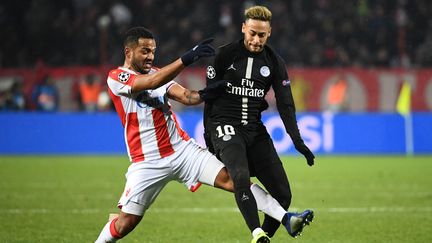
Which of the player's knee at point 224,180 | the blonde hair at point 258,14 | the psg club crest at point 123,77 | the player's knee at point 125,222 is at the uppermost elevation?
the blonde hair at point 258,14

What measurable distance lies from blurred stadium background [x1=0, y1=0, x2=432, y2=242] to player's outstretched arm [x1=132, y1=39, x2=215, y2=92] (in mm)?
10629

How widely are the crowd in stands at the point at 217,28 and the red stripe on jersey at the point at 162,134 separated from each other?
1545 centimetres

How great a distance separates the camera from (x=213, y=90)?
22.3ft

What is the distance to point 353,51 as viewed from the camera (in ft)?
78.0

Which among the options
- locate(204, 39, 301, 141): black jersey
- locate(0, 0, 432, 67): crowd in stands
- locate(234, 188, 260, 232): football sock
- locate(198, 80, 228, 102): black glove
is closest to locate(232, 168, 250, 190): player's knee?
locate(234, 188, 260, 232): football sock

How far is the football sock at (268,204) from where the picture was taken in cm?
665

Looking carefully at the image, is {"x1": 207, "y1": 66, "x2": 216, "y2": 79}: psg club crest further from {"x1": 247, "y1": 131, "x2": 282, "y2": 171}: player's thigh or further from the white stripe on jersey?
{"x1": 247, "y1": 131, "x2": 282, "y2": 171}: player's thigh

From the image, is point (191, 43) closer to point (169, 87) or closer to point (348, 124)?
point (348, 124)

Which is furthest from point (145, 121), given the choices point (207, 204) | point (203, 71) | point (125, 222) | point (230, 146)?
point (203, 71)

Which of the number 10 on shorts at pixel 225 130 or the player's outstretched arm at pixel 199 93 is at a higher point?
the player's outstretched arm at pixel 199 93

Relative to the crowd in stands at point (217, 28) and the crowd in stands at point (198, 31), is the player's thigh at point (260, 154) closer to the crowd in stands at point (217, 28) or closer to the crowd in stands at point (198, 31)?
the crowd in stands at point (198, 31)

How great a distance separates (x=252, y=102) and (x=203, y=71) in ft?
51.2

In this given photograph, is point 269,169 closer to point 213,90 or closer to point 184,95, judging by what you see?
point 213,90

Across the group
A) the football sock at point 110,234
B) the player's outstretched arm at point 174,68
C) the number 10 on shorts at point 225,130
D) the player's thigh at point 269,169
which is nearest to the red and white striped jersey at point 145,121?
the player's outstretched arm at point 174,68
